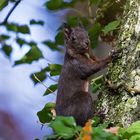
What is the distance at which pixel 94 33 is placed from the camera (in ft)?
11.8

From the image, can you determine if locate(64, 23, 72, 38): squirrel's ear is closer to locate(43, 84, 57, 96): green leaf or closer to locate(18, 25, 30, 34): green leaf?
locate(43, 84, 57, 96): green leaf

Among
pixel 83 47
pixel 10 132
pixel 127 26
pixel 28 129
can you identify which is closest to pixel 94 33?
pixel 83 47

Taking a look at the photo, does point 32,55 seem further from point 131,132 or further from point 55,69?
point 131,132

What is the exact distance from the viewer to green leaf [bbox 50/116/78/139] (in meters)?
2.13

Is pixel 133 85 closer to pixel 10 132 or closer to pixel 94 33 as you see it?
pixel 94 33

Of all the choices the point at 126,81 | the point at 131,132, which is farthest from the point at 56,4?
the point at 131,132

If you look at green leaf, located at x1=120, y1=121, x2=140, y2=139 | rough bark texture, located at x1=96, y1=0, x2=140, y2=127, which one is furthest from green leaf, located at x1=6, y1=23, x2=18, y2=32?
green leaf, located at x1=120, y1=121, x2=140, y2=139

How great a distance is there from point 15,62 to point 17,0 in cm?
53

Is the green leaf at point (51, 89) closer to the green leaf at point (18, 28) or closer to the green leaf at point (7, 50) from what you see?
the green leaf at point (18, 28)

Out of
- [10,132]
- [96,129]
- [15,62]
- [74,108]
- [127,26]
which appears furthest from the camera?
[10,132]

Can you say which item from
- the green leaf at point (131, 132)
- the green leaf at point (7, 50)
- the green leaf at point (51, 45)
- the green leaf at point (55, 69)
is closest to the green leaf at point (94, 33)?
the green leaf at point (55, 69)

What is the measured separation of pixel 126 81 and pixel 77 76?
27.7 inches

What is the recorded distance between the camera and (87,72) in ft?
11.2

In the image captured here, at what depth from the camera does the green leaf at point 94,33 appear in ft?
11.6
